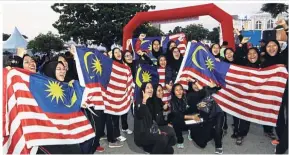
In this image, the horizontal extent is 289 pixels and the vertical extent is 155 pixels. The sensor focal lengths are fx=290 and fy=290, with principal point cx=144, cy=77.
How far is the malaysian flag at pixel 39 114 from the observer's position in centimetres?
→ 375

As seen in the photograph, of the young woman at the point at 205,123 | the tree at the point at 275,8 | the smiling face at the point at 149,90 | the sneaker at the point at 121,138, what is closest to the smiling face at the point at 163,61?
the young woman at the point at 205,123

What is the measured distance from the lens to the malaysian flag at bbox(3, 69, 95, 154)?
3.75 meters

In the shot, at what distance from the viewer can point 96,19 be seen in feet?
88.2

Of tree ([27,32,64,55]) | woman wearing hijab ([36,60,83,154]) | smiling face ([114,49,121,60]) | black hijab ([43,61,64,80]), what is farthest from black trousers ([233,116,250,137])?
tree ([27,32,64,55])

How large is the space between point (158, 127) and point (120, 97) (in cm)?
128

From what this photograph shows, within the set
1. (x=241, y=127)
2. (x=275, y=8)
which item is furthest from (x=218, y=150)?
(x=275, y=8)

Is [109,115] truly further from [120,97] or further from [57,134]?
[57,134]

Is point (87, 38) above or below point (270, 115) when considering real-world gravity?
above

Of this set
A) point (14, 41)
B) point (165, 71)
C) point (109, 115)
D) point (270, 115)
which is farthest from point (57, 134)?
point (14, 41)

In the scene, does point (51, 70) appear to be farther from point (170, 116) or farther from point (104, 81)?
point (170, 116)

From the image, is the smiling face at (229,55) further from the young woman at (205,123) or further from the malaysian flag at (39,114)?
the malaysian flag at (39,114)

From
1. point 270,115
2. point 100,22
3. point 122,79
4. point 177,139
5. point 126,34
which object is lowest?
point 177,139

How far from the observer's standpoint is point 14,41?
928 inches

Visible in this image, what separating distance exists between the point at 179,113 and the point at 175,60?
168cm
